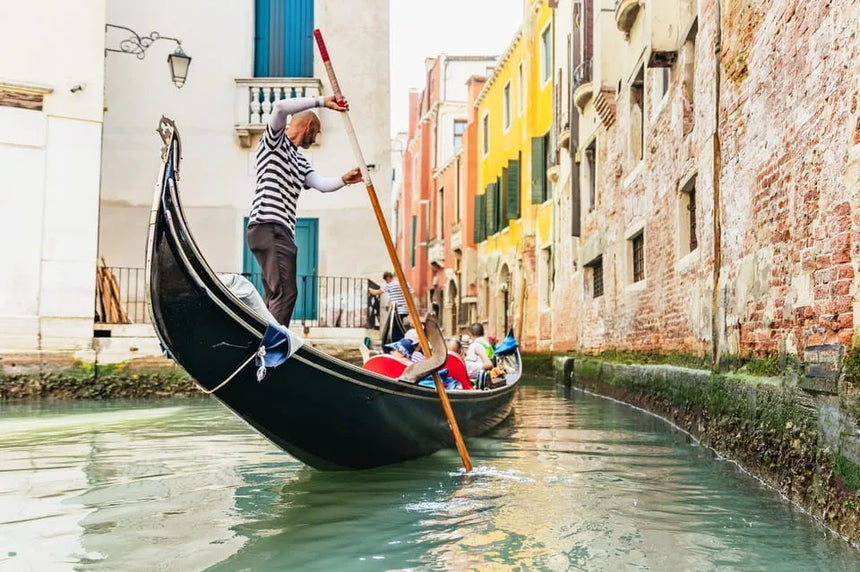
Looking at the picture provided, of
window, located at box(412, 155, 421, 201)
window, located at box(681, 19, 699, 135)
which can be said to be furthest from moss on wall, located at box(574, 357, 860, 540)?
window, located at box(412, 155, 421, 201)

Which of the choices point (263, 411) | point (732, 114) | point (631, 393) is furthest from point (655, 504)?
point (631, 393)

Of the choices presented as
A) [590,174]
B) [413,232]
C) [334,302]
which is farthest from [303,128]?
[413,232]

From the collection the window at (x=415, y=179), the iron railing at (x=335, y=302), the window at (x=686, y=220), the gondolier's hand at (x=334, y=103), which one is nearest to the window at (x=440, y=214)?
the window at (x=415, y=179)

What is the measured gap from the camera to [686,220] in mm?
7266

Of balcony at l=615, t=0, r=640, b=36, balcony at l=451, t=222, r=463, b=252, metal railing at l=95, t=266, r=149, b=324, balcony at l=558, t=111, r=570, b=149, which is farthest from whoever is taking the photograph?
balcony at l=451, t=222, r=463, b=252

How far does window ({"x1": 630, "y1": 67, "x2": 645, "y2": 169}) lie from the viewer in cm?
954

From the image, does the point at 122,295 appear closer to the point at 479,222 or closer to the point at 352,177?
the point at 352,177

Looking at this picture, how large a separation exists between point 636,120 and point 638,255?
1438 mm

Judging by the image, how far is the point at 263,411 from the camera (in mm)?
3881

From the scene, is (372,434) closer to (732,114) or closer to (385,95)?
(732,114)

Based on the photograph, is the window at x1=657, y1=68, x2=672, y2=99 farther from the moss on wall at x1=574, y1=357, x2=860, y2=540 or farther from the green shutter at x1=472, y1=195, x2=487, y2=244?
the green shutter at x1=472, y1=195, x2=487, y2=244

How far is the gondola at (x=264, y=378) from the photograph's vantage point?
340 centimetres

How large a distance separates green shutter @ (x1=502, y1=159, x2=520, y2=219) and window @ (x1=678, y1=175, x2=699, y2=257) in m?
10.7

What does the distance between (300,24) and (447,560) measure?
8885 mm
